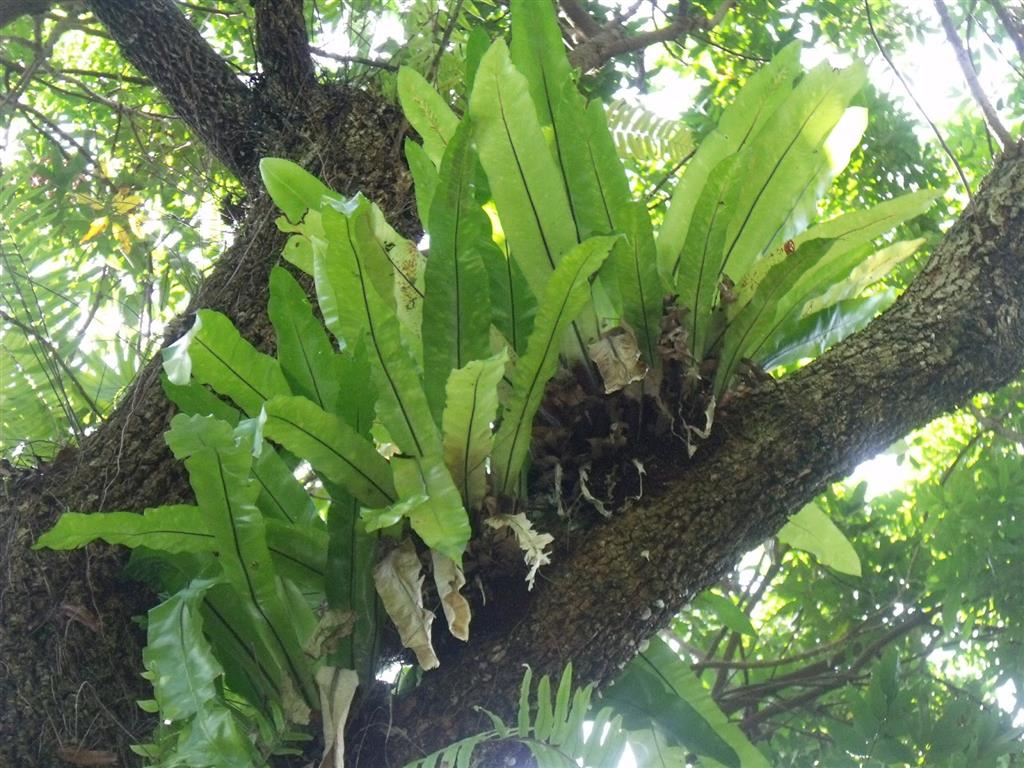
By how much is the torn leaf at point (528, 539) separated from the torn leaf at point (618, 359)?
182 millimetres

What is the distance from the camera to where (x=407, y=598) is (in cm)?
92

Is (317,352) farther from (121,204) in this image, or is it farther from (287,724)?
(121,204)

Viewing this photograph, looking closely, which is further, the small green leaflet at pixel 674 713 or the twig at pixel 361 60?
the twig at pixel 361 60

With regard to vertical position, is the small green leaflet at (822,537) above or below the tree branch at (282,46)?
below

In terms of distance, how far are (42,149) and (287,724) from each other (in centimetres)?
227

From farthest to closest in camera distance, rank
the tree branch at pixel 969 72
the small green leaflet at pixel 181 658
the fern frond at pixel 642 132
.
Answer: the fern frond at pixel 642 132
the tree branch at pixel 969 72
the small green leaflet at pixel 181 658

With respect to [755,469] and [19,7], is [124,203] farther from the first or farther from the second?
[755,469]

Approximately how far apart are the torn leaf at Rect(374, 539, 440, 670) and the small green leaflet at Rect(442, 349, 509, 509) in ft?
0.28

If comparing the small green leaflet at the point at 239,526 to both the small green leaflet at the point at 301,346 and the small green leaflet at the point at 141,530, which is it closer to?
the small green leaflet at the point at 141,530

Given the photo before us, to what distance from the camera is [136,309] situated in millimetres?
1642

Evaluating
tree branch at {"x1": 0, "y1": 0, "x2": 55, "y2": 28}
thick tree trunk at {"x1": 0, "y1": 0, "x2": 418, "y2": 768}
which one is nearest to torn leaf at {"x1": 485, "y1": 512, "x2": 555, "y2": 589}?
thick tree trunk at {"x1": 0, "y1": 0, "x2": 418, "y2": 768}

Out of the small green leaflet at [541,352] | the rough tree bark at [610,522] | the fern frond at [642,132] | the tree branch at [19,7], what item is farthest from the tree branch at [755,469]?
the tree branch at [19,7]

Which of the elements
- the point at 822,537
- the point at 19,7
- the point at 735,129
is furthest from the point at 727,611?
the point at 19,7

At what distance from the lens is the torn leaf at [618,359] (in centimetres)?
105
